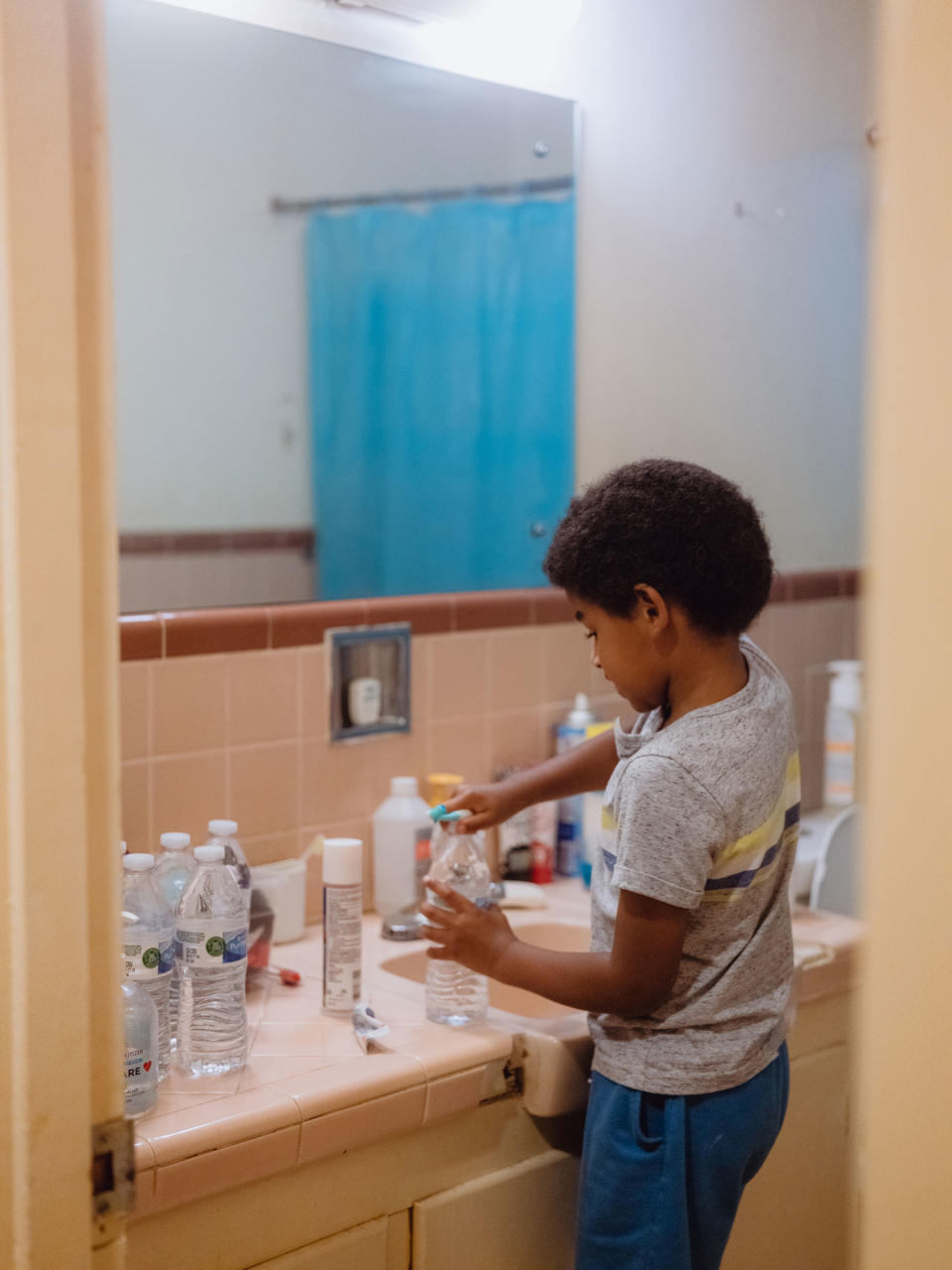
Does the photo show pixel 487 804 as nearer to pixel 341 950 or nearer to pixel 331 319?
pixel 341 950

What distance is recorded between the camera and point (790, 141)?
228cm

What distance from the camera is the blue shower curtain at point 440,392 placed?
2.05 metres

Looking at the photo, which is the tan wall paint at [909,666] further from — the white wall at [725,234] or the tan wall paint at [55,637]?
the white wall at [725,234]

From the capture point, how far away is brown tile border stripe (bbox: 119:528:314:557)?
2225mm

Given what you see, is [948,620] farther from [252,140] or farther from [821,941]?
[252,140]

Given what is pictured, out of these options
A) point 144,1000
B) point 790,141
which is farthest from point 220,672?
point 790,141

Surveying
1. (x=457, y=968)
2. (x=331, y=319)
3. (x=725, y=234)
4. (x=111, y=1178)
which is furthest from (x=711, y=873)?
(x=331, y=319)

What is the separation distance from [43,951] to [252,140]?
1.90m

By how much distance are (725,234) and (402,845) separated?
4.07ft

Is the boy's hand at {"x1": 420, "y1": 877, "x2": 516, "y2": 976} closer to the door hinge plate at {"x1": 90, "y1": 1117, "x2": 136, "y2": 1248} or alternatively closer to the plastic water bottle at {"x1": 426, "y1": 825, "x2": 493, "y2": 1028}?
the plastic water bottle at {"x1": 426, "y1": 825, "x2": 493, "y2": 1028}

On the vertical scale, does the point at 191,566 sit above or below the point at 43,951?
above

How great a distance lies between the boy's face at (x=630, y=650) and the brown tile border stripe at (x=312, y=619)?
526mm

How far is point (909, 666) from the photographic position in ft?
1.69

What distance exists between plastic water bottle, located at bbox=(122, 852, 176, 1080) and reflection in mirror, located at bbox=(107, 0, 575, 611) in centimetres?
55
